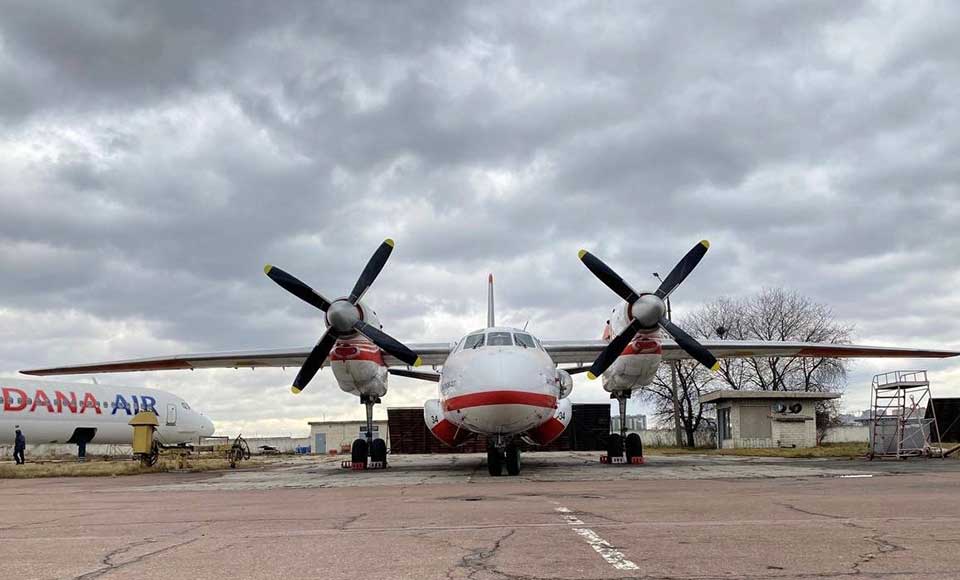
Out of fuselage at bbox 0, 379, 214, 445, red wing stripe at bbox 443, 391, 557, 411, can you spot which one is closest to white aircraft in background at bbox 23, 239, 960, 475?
red wing stripe at bbox 443, 391, 557, 411

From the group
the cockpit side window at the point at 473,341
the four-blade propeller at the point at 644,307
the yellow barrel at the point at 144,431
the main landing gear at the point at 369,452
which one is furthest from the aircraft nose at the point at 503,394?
Answer: the yellow barrel at the point at 144,431

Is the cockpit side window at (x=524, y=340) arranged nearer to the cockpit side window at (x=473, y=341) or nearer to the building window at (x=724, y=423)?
the cockpit side window at (x=473, y=341)

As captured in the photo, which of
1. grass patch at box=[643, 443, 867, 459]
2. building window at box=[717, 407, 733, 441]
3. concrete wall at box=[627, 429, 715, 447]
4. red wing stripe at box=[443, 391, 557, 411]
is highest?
red wing stripe at box=[443, 391, 557, 411]

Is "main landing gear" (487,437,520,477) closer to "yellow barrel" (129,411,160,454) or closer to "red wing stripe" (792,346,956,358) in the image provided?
"red wing stripe" (792,346,956,358)

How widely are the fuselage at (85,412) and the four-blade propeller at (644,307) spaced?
26333mm

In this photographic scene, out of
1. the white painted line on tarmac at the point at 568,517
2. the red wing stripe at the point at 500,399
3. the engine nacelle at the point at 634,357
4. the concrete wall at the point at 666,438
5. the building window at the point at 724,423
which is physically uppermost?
the engine nacelle at the point at 634,357

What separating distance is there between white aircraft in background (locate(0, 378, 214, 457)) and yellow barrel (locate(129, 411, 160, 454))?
34.0 ft

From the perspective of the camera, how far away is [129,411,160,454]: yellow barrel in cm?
2575

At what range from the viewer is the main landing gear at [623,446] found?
22.0 metres

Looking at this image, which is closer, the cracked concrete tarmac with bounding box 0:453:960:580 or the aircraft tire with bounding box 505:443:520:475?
the cracked concrete tarmac with bounding box 0:453:960:580

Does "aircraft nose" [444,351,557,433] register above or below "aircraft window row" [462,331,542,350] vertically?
below

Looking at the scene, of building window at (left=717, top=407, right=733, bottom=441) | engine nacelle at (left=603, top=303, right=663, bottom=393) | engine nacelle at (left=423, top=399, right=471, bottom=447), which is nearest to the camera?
engine nacelle at (left=423, top=399, right=471, bottom=447)

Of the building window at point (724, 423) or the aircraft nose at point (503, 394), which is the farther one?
the building window at point (724, 423)

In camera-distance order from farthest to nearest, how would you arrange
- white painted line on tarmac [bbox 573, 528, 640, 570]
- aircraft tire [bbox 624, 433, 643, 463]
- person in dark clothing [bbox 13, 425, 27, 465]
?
person in dark clothing [bbox 13, 425, 27, 465], aircraft tire [bbox 624, 433, 643, 463], white painted line on tarmac [bbox 573, 528, 640, 570]
